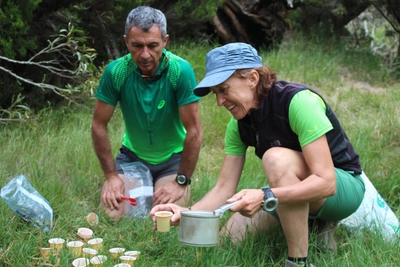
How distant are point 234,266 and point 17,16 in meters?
3.01

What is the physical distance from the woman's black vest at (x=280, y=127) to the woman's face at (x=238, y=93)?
0.22 ft

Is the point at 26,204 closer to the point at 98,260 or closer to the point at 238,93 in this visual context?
the point at 98,260

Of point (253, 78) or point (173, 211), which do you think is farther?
point (173, 211)

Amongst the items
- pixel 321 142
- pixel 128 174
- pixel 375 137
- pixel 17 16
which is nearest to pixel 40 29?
pixel 17 16

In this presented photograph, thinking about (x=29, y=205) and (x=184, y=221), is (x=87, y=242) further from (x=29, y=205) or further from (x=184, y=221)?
(x=184, y=221)

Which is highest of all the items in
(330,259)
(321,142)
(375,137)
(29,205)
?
(321,142)

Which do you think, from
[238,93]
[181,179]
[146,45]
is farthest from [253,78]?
[181,179]

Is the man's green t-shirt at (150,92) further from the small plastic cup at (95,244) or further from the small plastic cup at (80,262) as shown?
the small plastic cup at (80,262)

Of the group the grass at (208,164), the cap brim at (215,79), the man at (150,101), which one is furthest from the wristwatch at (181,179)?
the cap brim at (215,79)

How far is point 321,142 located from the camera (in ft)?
9.77

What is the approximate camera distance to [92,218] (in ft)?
12.6

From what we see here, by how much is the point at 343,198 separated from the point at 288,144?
41 cm

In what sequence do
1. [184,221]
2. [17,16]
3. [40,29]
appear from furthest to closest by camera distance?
1. [40,29]
2. [17,16]
3. [184,221]

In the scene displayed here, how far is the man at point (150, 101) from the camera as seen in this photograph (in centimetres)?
403
